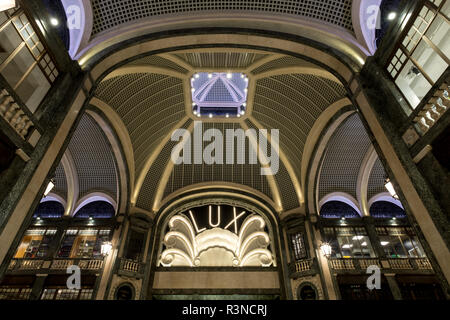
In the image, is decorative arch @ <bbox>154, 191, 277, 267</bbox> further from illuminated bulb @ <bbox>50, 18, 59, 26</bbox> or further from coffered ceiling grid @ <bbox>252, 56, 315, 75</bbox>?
illuminated bulb @ <bbox>50, 18, 59, 26</bbox>

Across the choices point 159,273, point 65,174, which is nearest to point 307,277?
point 159,273

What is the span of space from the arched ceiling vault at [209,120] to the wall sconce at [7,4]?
5468mm

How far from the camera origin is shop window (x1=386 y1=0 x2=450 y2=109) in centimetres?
566

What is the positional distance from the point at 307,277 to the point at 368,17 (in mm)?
12379

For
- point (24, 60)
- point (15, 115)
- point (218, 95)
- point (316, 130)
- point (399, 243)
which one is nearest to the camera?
point (15, 115)

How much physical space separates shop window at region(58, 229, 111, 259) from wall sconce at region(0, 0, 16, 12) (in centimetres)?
1276

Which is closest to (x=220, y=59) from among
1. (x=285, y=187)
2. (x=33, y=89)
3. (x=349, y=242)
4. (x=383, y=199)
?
(x=285, y=187)

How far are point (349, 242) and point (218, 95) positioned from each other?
1319 centimetres

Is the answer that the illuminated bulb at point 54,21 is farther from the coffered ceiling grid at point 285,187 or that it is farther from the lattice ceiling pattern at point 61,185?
the lattice ceiling pattern at point 61,185

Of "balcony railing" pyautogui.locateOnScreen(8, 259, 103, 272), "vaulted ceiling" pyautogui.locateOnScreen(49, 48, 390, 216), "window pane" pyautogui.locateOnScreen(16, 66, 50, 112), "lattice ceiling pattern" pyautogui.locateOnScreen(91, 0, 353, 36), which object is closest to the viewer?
"window pane" pyautogui.locateOnScreen(16, 66, 50, 112)

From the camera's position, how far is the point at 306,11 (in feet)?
30.3

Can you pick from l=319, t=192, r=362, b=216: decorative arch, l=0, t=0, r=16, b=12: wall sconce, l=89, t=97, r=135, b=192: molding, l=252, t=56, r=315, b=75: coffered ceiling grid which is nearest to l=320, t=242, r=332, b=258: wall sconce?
l=319, t=192, r=362, b=216: decorative arch

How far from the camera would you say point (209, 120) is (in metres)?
16.6

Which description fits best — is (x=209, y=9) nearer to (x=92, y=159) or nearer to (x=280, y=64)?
(x=280, y=64)
